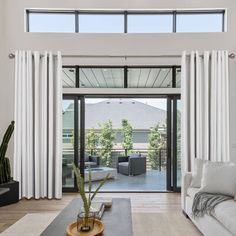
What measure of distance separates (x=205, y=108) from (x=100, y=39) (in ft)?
8.84

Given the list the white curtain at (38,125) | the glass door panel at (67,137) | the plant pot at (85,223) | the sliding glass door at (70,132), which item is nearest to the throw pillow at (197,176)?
the plant pot at (85,223)

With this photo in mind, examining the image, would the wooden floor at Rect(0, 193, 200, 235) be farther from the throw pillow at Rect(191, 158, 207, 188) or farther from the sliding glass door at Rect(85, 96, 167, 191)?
the sliding glass door at Rect(85, 96, 167, 191)

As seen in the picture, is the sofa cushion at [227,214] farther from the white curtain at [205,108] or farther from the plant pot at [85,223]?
the white curtain at [205,108]

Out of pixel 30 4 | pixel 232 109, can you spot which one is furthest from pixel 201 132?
pixel 30 4

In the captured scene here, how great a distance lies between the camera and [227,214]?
117 inches

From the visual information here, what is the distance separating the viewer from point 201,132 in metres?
5.86

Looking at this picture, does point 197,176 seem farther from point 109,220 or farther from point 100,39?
point 100,39

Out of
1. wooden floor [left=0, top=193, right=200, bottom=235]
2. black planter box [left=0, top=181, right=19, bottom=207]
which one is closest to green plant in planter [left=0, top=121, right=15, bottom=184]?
black planter box [left=0, top=181, right=19, bottom=207]

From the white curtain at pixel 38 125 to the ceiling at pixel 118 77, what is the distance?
49cm

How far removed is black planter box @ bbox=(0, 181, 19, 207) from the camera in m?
5.18

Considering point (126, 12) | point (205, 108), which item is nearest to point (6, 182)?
point (205, 108)

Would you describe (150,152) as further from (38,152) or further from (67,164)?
(38,152)

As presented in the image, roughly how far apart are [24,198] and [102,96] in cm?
274

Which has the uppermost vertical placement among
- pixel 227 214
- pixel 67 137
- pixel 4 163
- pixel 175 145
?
pixel 67 137
